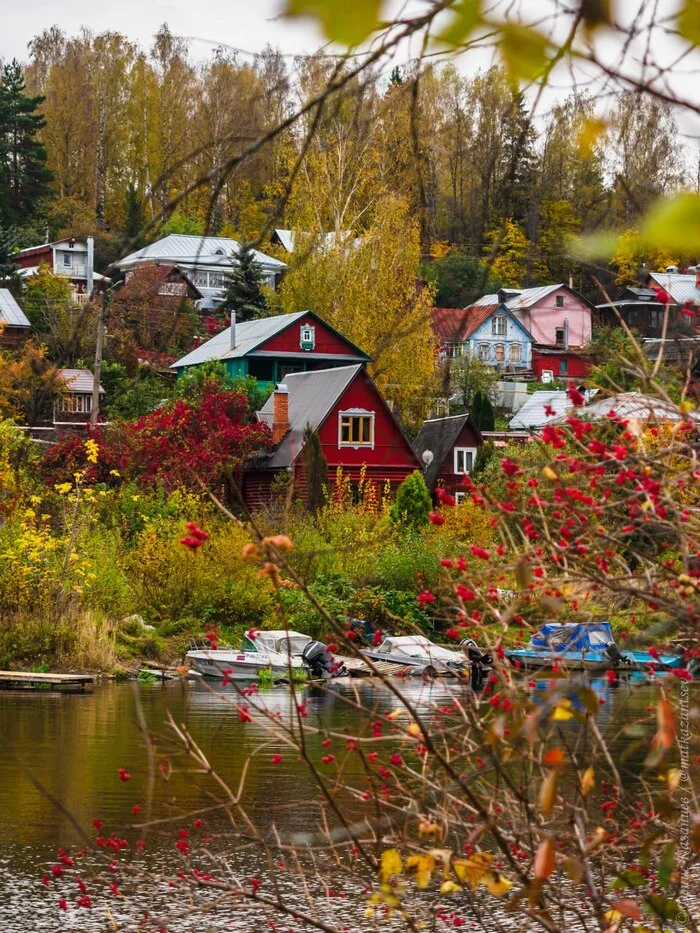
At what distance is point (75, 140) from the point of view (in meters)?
3.98

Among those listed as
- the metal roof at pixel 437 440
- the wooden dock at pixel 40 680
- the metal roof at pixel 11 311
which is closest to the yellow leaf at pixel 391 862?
the wooden dock at pixel 40 680

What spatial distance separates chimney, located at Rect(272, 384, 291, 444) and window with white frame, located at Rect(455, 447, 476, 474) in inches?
249

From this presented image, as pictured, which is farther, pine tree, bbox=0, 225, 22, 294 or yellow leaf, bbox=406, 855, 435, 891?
pine tree, bbox=0, 225, 22, 294

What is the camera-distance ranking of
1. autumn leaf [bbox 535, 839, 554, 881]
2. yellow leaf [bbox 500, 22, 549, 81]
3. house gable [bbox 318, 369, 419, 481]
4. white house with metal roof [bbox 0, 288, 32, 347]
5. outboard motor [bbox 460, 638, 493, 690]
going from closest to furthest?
yellow leaf [bbox 500, 22, 549, 81] < autumn leaf [bbox 535, 839, 554, 881] < outboard motor [bbox 460, 638, 493, 690] < house gable [bbox 318, 369, 419, 481] < white house with metal roof [bbox 0, 288, 32, 347]

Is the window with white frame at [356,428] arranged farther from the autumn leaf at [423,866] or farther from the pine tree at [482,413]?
the autumn leaf at [423,866]

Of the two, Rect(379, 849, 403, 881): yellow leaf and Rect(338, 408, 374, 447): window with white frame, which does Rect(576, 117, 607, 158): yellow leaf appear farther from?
Rect(338, 408, 374, 447): window with white frame

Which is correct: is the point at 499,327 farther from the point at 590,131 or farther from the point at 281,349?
the point at 590,131

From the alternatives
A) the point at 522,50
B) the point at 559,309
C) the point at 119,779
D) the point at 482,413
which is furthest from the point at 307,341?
the point at 522,50

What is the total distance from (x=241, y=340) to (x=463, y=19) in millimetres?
48556

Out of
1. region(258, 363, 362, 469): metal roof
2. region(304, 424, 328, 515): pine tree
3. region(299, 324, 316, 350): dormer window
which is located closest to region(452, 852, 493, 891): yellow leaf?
region(304, 424, 328, 515): pine tree

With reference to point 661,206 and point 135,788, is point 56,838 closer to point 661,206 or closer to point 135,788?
point 135,788

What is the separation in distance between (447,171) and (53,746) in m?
18.4

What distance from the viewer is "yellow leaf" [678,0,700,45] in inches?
60.2

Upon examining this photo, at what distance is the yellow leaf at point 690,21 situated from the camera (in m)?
1.53
